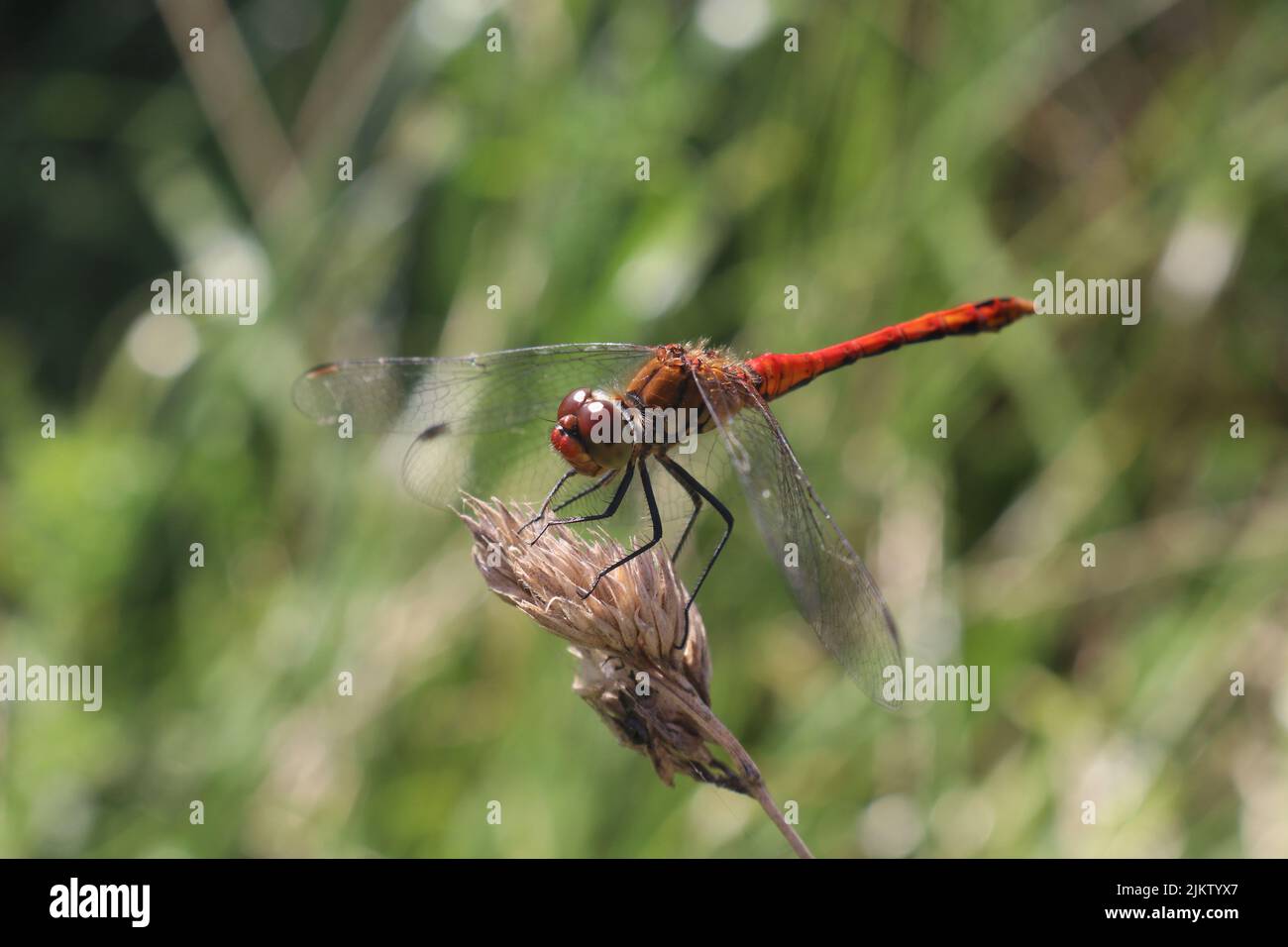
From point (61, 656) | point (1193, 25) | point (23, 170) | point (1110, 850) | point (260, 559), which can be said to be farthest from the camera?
point (23, 170)

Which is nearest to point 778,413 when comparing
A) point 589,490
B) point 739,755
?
point 589,490

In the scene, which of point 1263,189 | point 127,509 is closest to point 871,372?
point 1263,189

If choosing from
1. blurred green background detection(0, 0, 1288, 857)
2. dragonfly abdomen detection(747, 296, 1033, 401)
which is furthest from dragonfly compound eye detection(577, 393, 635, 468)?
blurred green background detection(0, 0, 1288, 857)

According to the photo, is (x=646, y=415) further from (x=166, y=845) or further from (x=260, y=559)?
(x=260, y=559)

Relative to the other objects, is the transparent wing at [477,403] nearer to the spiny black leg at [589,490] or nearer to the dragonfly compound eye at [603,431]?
the spiny black leg at [589,490]

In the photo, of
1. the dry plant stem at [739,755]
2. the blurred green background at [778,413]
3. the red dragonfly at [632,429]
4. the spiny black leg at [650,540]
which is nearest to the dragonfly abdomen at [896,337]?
the red dragonfly at [632,429]

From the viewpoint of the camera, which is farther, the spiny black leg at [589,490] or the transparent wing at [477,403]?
the transparent wing at [477,403]

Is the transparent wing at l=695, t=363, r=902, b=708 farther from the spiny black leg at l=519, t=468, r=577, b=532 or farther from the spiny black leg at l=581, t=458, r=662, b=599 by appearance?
the spiny black leg at l=519, t=468, r=577, b=532

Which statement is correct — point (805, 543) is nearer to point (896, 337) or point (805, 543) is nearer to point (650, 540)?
point (650, 540)
